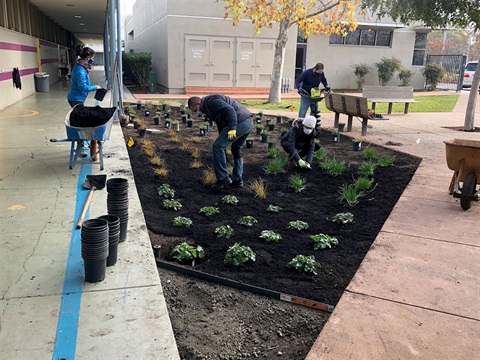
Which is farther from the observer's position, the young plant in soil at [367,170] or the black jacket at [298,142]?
the black jacket at [298,142]

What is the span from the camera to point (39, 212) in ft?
16.6

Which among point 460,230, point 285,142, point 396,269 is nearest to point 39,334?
point 396,269

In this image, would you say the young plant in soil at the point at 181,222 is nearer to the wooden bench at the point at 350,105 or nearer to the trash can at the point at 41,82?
the wooden bench at the point at 350,105

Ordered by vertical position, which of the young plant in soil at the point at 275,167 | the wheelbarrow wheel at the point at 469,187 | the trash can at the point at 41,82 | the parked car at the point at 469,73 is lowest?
the young plant in soil at the point at 275,167

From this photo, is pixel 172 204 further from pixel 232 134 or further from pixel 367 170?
pixel 367 170

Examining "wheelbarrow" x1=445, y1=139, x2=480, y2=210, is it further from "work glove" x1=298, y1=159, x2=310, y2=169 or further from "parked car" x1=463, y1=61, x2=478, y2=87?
"parked car" x1=463, y1=61, x2=478, y2=87

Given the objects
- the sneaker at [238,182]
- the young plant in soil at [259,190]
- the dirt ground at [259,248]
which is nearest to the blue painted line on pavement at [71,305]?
the dirt ground at [259,248]

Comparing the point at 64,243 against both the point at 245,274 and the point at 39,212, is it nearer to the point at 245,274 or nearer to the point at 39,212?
the point at 39,212

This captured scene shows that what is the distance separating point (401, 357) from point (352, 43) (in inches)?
1076

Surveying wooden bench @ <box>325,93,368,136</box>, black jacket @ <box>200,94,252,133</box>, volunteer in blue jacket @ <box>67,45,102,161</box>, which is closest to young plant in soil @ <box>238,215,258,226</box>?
black jacket @ <box>200,94,252,133</box>

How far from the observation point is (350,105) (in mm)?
11000

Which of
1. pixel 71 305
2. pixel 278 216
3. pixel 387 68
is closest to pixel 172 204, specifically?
pixel 278 216

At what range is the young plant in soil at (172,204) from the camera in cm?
554

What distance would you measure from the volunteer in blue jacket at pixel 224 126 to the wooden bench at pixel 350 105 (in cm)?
484
